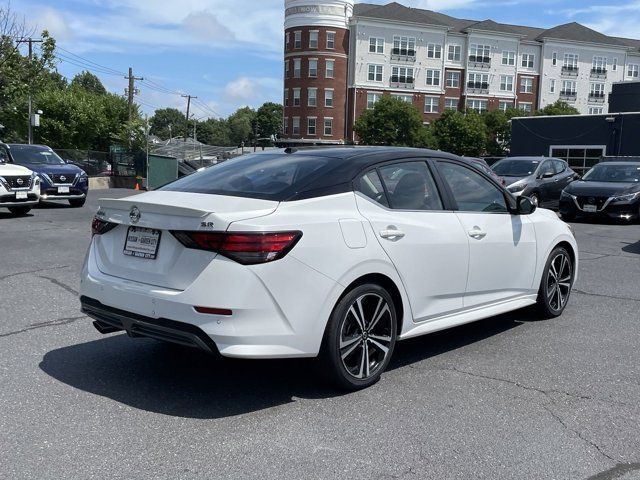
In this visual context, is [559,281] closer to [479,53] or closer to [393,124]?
[393,124]

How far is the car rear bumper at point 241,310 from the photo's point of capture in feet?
12.1

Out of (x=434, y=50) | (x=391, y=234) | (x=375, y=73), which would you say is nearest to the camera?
(x=391, y=234)

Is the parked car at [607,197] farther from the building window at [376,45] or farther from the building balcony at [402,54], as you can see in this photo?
the building balcony at [402,54]

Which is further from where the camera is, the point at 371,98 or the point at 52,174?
the point at 371,98

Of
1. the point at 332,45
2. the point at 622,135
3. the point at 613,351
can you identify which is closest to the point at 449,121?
the point at 332,45

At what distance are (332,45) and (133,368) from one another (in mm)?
72475

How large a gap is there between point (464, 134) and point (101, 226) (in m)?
63.3

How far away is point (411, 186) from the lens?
4.86 m

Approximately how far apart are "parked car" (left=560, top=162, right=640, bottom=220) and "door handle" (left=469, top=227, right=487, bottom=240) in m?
11.9

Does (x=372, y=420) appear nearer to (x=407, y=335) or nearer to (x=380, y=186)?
(x=407, y=335)

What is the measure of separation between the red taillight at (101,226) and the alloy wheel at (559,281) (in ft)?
13.3

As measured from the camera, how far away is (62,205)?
19.5 metres

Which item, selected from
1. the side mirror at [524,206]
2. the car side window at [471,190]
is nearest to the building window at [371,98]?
the side mirror at [524,206]

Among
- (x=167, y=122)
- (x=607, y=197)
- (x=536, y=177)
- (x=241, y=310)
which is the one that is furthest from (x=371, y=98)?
(x=167, y=122)
